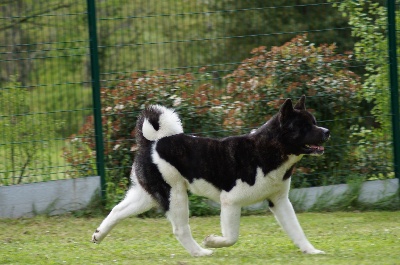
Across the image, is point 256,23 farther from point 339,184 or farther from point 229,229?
point 229,229

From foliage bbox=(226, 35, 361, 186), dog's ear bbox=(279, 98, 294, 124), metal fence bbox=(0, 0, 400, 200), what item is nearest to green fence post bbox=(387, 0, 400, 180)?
metal fence bbox=(0, 0, 400, 200)

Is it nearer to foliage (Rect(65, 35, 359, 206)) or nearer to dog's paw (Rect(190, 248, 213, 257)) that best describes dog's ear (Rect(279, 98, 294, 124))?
dog's paw (Rect(190, 248, 213, 257))

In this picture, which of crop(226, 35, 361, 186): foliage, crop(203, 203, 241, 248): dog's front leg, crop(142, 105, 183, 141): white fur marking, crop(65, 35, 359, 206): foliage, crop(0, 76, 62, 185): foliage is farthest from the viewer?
crop(226, 35, 361, 186): foliage

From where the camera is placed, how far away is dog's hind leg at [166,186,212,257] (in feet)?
24.8

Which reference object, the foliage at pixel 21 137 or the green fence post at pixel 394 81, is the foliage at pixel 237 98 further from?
the green fence post at pixel 394 81

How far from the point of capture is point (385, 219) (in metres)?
10.0

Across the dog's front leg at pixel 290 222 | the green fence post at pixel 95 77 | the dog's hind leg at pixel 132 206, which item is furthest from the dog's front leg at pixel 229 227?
the green fence post at pixel 95 77

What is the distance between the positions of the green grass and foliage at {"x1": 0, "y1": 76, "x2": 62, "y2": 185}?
0.57m

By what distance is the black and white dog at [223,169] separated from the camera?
24.3 feet

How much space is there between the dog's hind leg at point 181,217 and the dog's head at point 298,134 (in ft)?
3.47

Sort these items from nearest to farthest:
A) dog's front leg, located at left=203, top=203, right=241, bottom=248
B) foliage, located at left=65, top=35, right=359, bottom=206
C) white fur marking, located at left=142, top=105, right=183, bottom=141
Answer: dog's front leg, located at left=203, top=203, right=241, bottom=248 < white fur marking, located at left=142, top=105, right=183, bottom=141 < foliage, located at left=65, top=35, right=359, bottom=206

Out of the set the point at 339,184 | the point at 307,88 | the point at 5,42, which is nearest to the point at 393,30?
the point at 307,88

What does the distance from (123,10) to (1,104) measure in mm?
1882

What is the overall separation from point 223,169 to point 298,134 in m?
0.74
